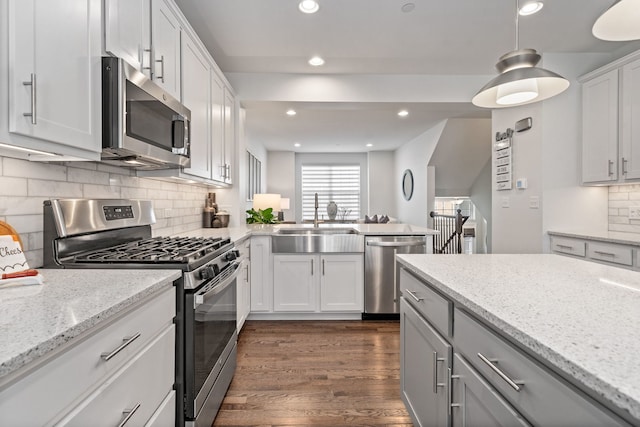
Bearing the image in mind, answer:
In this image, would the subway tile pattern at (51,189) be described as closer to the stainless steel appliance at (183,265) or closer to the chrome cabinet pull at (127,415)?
the stainless steel appliance at (183,265)

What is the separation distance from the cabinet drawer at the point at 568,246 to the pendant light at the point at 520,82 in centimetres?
184

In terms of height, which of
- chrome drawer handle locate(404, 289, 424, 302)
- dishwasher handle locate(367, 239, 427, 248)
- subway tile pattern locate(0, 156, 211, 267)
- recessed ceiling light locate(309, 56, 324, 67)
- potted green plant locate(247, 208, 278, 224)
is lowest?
chrome drawer handle locate(404, 289, 424, 302)

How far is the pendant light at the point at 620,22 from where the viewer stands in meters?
1.11

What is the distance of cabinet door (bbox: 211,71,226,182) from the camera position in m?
2.81

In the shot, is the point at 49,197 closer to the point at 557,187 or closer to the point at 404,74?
the point at 404,74

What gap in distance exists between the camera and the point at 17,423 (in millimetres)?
612

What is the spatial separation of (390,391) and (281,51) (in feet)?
9.65

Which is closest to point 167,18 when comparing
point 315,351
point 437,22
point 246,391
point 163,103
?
point 163,103

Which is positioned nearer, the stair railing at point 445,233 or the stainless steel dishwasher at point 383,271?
the stainless steel dishwasher at point 383,271

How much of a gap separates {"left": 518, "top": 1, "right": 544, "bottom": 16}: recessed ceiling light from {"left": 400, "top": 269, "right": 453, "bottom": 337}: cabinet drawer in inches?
85.5

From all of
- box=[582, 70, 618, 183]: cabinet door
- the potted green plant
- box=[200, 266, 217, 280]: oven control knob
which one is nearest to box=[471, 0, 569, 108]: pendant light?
box=[200, 266, 217, 280]: oven control knob

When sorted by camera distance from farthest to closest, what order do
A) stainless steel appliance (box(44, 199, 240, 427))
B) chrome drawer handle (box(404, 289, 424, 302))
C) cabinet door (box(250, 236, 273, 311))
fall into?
cabinet door (box(250, 236, 273, 311)) → chrome drawer handle (box(404, 289, 424, 302)) → stainless steel appliance (box(44, 199, 240, 427))

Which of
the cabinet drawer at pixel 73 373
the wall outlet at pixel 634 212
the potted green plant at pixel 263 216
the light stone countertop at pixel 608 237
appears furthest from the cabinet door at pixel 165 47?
the wall outlet at pixel 634 212

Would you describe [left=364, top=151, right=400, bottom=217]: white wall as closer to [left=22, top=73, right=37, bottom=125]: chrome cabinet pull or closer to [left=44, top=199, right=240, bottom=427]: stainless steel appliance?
[left=44, top=199, right=240, bottom=427]: stainless steel appliance
